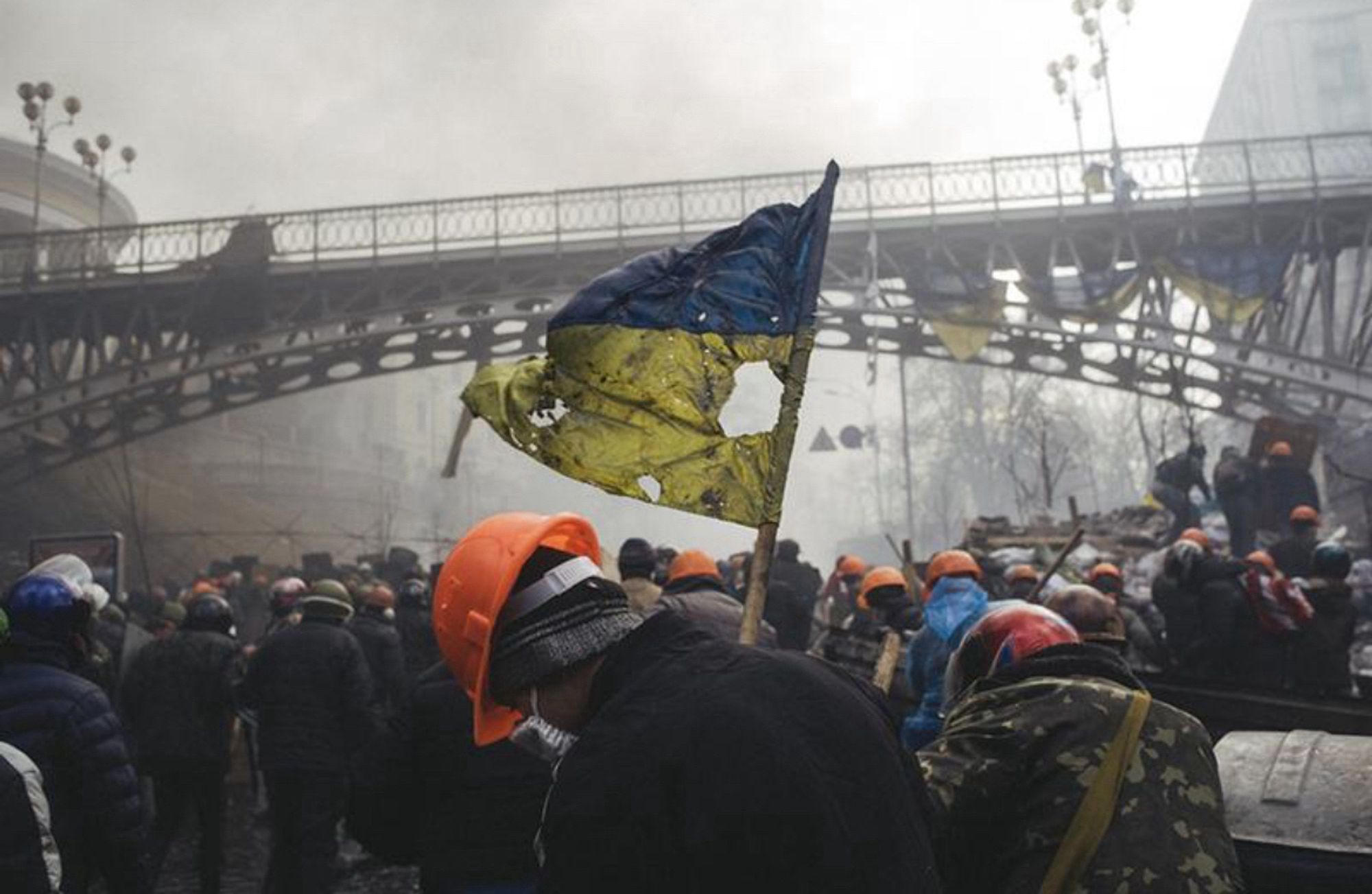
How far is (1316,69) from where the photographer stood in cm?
5122

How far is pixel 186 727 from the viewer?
20.8ft

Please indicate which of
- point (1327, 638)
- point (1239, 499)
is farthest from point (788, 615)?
point (1239, 499)

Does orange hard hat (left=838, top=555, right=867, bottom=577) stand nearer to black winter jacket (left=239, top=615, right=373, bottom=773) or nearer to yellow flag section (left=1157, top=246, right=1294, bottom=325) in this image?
black winter jacket (left=239, top=615, right=373, bottom=773)

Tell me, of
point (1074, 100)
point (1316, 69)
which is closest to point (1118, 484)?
point (1316, 69)

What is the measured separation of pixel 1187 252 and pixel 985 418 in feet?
114

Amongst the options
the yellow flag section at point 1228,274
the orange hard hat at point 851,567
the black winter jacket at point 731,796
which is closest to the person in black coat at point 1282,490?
the orange hard hat at point 851,567

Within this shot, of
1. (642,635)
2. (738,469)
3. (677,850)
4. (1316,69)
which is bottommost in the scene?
(677,850)

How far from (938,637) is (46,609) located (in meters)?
4.14

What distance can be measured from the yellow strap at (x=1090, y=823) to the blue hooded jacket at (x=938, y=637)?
2.80m

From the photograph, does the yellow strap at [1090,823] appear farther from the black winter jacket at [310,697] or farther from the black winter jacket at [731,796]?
the black winter jacket at [310,697]

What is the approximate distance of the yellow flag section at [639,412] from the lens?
263cm

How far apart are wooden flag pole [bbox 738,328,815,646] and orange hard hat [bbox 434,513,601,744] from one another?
588 millimetres

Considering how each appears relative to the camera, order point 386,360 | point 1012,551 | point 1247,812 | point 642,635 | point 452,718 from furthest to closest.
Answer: point 386,360 < point 1012,551 < point 452,718 < point 1247,812 < point 642,635

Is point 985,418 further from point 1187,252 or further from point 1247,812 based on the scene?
point 1247,812
